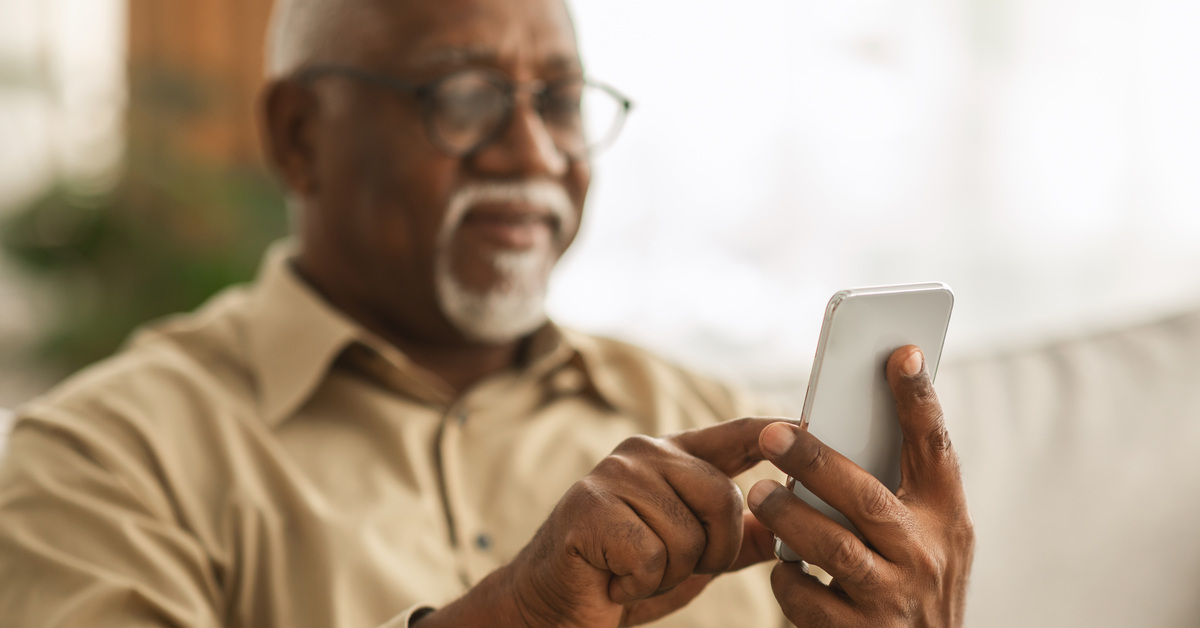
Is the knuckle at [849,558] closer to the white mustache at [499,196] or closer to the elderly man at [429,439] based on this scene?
the elderly man at [429,439]

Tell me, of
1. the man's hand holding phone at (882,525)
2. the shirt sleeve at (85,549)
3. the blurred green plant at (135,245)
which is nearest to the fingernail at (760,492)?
the man's hand holding phone at (882,525)

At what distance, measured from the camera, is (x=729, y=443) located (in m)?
0.80

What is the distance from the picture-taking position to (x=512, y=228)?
4.22ft

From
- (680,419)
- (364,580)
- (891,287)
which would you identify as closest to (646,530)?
(891,287)

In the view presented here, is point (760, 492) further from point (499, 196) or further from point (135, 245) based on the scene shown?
point (135, 245)

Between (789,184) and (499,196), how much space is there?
1.86m

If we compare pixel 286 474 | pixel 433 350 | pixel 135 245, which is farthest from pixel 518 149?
pixel 135 245

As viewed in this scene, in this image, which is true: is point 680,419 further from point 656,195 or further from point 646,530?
point 656,195

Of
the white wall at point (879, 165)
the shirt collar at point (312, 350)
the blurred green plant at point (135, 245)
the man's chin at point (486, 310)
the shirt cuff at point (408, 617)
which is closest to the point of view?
the shirt cuff at point (408, 617)

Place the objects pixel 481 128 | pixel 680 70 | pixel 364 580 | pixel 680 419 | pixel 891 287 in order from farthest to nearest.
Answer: pixel 680 70
pixel 680 419
pixel 481 128
pixel 364 580
pixel 891 287

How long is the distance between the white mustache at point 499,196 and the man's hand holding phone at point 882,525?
2.04 feet

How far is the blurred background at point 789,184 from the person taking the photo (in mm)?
2641

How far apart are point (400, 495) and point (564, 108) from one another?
550 mm

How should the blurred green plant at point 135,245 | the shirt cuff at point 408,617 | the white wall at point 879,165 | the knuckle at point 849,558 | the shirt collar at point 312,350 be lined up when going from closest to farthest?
the knuckle at point 849,558
the shirt cuff at point 408,617
the shirt collar at point 312,350
the white wall at point 879,165
the blurred green plant at point 135,245
